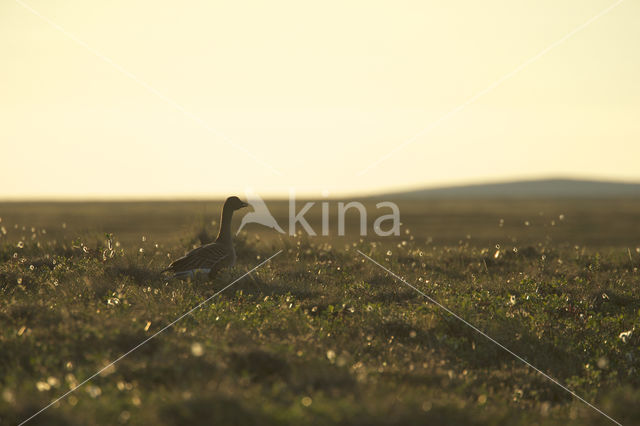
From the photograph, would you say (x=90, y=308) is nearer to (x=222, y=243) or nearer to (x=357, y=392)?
(x=222, y=243)

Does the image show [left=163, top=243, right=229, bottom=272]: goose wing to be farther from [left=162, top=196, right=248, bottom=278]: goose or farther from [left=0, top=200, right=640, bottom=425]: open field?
[left=0, top=200, right=640, bottom=425]: open field

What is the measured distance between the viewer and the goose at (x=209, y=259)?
10.9m

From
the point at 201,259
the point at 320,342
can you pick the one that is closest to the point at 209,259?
the point at 201,259

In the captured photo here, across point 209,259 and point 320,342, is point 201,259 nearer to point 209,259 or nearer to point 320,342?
point 209,259

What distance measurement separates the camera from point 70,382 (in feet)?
19.2

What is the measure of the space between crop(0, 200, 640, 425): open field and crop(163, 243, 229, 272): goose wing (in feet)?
1.12

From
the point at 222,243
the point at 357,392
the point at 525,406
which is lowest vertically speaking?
the point at 525,406

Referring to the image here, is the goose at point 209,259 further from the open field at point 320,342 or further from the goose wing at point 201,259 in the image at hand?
the open field at point 320,342

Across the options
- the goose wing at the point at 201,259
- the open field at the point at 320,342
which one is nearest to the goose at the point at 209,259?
the goose wing at the point at 201,259

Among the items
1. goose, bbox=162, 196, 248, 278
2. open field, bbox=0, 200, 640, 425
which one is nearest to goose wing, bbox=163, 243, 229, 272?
goose, bbox=162, 196, 248, 278

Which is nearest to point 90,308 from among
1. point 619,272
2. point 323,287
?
point 323,287

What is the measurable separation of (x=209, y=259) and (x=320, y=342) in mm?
4190

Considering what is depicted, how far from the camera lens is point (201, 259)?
1114 cm

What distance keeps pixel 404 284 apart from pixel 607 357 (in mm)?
4048
